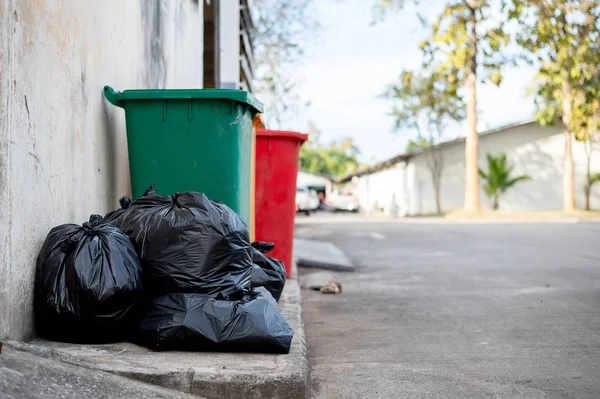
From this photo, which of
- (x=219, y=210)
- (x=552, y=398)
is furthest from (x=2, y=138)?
(x=552, y=398)

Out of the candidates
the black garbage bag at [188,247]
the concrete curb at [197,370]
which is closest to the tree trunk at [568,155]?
the black garbage bag at [188,247]

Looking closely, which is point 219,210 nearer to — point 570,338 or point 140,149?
point 140,149

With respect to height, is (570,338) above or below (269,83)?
below

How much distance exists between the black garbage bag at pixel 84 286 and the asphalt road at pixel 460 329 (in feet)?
3.36

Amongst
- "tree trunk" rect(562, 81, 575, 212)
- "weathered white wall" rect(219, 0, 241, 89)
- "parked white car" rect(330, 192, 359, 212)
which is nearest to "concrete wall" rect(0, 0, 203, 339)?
"weathered white wall" rect(219, 0, 241, 89)

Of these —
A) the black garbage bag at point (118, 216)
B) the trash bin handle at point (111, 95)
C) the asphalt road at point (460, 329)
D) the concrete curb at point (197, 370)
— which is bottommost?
the asphalt road at point (460, 329)

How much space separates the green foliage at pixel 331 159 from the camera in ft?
319

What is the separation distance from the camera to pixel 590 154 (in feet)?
107

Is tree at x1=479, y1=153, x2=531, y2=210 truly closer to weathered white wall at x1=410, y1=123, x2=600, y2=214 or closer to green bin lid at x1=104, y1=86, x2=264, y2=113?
weathered white wall at x1=410, y1=123, x2=600, y2=214

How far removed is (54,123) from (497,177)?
3066 cm

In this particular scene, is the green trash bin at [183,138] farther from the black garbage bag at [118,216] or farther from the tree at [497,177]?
the tree at [497,177]

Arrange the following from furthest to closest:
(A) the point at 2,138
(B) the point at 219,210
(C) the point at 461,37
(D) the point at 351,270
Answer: (C) the point at 461,37 < (D) the point at 351,270 < (B) the point at 219,210 < (A) the point at 2,138

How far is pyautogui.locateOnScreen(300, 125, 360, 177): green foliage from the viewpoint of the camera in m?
97.3

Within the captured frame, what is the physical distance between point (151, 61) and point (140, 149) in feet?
5.42
